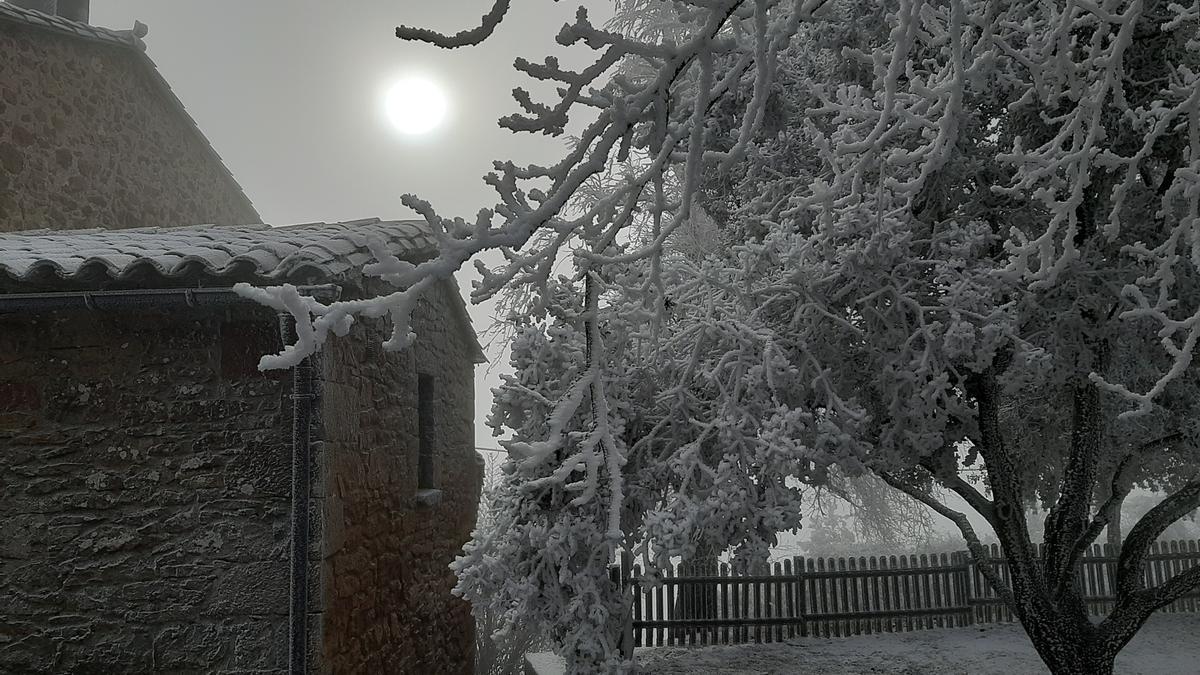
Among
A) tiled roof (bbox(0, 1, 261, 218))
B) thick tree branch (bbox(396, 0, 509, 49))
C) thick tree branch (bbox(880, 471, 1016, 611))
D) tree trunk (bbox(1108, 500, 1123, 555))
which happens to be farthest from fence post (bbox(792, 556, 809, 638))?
thick tree branch (bbox(396, 0, 509, 49))

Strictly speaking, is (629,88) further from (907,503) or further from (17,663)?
(907,503)

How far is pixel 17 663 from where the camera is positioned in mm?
4602

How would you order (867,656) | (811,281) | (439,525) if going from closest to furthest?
1. (811,281)
2. (439,525)
3. (867,656)

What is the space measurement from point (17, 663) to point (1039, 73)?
5894 millimetres

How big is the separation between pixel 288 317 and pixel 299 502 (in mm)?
1058

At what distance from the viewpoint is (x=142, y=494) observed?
15.4ft

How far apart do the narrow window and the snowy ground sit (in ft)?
11.6

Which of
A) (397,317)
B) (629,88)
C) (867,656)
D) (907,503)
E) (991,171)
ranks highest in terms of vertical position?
(991,171)

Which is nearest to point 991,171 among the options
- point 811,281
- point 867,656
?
point 811,281

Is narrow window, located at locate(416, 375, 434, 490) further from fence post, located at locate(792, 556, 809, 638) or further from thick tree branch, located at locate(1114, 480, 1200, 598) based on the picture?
fence post, located at locate(792, 556, 809, 638)

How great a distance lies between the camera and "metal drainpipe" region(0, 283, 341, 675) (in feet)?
14.9

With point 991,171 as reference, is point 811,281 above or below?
below

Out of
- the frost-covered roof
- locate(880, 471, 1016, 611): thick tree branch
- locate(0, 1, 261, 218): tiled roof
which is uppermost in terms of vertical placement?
locate(0, 1, 261, 218): tiled roof

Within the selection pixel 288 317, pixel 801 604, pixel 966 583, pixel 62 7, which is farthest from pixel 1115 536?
pixel 62 7
